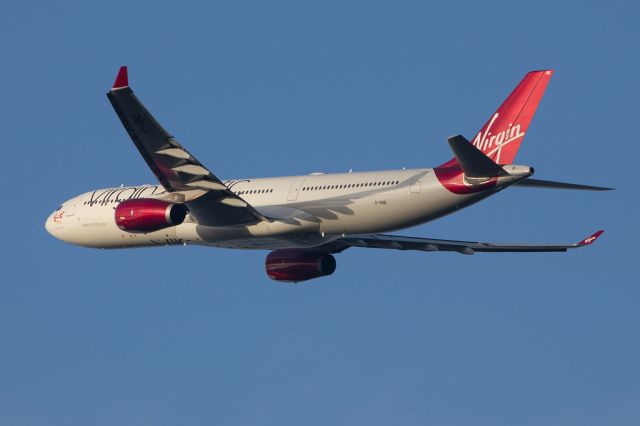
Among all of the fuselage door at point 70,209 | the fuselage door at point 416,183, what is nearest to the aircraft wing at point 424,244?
the fuselage door at point 416,183

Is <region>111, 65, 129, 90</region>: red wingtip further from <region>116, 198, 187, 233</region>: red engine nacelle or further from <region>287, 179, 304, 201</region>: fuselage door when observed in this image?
<region>287, 179, 304, 201</region>: fuselage door

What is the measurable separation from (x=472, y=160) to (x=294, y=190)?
8.56m

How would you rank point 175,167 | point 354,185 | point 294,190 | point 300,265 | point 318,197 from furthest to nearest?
point 300,265, point 294,190, point 318,197, point 354,185, point 175,167

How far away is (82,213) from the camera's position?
54.1 metres

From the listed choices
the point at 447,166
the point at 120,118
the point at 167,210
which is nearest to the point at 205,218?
the point at 167,210

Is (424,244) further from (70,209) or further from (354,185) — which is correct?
(70,209)

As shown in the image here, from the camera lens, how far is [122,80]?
142 feet

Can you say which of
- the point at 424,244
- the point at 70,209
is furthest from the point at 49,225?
the point at 424,244

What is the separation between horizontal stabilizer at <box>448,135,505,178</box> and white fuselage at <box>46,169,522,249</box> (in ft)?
1.63

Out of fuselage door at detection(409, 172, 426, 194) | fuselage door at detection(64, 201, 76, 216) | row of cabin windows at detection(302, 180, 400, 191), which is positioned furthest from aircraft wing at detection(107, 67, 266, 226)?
fuselage door at detection(64, 201, 76, 216)

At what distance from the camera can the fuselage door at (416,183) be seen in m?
46.3

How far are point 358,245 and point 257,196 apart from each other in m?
4.60

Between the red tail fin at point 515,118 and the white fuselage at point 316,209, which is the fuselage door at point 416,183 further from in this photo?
the red tail fin at point 515,118

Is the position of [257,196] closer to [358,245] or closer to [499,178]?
[358,245]
